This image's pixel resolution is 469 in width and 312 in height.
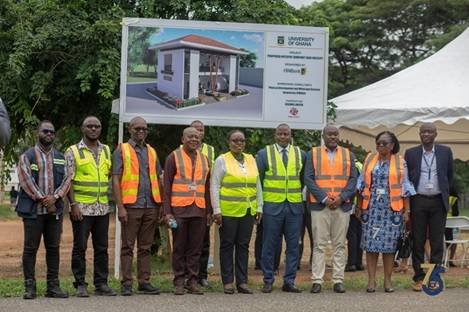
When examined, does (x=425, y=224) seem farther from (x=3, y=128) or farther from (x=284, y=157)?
(x=3, y=128)

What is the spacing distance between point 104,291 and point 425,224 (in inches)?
Answer: 152

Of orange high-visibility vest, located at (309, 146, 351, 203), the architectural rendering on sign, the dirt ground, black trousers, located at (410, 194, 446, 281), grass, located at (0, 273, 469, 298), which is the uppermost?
the architectural rendering on sign

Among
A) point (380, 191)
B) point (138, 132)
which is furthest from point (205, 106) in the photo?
point (380, 191)

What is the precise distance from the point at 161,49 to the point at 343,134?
5467 millimetres

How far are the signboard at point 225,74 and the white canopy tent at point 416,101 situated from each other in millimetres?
2284

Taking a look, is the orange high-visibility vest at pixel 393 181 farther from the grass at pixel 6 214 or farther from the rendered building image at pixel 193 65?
the grass at pixel 6 214

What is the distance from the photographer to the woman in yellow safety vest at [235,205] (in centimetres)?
966

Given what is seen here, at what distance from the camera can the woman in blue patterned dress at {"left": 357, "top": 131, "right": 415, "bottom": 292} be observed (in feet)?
32.4

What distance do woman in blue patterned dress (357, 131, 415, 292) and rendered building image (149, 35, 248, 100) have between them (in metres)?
2.25

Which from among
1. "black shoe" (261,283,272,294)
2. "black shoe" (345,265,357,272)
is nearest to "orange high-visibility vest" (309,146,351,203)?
"black shoe" (261,283,272,294)

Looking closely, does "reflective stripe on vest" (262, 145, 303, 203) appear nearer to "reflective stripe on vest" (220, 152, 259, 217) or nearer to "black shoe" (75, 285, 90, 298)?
"reflective stripe on vest" (220, 152, 259, 217)

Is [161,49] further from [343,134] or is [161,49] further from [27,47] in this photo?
[343,134]

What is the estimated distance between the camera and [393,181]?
9875 millimetres

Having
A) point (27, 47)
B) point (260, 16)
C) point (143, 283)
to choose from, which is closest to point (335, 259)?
point (143, 283)
